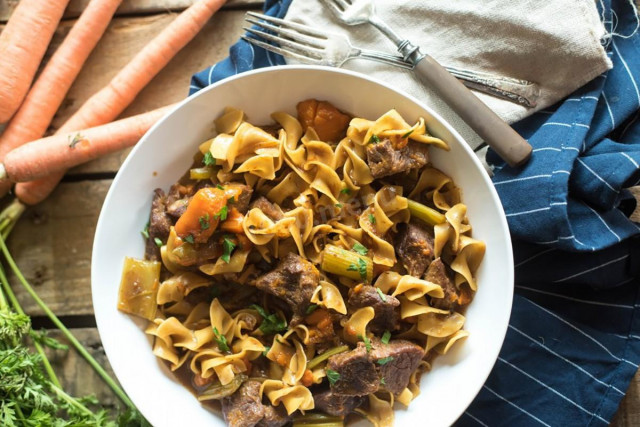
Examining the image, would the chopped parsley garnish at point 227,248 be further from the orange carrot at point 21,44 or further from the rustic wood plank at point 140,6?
the orange carrot at point 21,44

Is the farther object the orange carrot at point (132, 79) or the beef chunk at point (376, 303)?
the orange carrot at point (132, 79)

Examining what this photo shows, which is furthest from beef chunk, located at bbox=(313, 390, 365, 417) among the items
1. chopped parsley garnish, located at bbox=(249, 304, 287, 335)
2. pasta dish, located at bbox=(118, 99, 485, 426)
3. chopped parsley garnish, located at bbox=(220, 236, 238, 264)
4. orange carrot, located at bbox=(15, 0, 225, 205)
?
orange carrot, located at bbox=(15, 0, 225, 205)

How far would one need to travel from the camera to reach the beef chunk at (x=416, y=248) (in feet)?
11.6

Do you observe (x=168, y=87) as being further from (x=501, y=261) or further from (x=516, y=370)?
(x=516, y=370)

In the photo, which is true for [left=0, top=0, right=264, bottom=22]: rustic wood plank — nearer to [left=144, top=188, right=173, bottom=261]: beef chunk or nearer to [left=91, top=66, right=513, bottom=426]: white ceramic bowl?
[left=91, top=66, right=513, bottom=426]: white ceramic bowl

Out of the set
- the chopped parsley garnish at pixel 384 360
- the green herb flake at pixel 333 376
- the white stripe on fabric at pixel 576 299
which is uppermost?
the chopped parsley garnish at pixel 384 360

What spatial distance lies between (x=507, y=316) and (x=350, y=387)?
1.01 m

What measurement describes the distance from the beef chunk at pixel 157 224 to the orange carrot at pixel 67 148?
2.32 ft

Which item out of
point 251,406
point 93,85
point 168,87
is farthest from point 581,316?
point 93,85

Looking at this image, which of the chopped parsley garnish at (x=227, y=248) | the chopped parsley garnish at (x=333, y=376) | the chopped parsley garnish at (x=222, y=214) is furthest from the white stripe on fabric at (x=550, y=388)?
the chopped parsley garnish at (x=222, y=214)

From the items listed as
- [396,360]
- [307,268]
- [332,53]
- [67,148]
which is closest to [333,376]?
[396,360]

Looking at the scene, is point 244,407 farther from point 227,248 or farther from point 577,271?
point 577,271

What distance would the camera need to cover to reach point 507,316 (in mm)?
3371

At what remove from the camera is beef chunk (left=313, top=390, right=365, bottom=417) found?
3490 mm
